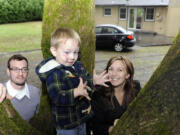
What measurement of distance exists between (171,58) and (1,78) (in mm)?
9072

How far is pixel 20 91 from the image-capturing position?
9.10 ft

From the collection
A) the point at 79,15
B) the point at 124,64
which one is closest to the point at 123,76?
the point at 124,64

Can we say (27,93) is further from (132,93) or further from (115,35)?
(115,35)

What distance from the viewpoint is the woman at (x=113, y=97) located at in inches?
95.7

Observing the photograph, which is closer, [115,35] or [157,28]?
[115,35]

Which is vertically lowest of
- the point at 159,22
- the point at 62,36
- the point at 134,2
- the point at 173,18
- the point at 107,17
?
the point at 62,36

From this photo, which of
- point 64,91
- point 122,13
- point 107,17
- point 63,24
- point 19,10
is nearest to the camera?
point 64,91

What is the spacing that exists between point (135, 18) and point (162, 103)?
24.2 meters

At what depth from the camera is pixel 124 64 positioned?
2488 millimetres

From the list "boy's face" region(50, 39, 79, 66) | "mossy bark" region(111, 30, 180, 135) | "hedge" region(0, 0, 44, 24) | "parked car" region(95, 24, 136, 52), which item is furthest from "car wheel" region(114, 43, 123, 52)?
"hedge" region(0, 0, 44, 24)

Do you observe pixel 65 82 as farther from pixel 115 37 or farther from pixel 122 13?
pixel 122 13

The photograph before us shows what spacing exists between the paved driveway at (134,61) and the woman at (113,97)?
19.5 feet

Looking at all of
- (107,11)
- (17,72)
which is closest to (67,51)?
(17,72)

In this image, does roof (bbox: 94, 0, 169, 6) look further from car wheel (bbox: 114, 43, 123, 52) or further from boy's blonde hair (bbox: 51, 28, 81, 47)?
boy's blonde hair (bbox: 51, 28, 81, 47)
